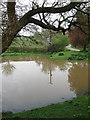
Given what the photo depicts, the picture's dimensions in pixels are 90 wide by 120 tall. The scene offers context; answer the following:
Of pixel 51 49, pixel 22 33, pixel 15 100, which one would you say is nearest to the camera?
pixel 22 33

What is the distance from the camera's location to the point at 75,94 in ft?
23.7

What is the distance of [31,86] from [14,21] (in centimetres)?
572

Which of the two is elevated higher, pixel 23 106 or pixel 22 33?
pixel 22 33

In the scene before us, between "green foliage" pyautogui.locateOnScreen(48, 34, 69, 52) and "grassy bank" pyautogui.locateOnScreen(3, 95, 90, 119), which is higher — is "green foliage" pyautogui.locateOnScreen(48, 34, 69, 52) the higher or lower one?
the higher one

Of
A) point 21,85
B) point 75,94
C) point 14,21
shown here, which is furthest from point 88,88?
point 14,21

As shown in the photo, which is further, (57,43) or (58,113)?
(57,43)

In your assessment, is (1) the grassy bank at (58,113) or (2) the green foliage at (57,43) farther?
(2) the green foliage at (57,43)

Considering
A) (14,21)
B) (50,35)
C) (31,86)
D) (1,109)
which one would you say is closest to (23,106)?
(1,109)

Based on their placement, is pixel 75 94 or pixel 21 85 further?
pixel 21 85

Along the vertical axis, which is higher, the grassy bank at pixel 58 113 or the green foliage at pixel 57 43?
the green foliage at pixel 57 43

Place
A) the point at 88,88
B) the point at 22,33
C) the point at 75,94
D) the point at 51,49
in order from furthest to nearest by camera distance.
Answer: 1. the point at 51,49
2. the point at 88,88
3. the point at 75,94
4. the point at 22,33

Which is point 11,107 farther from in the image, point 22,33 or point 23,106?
point 22,33

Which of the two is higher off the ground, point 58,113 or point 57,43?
point 57,43

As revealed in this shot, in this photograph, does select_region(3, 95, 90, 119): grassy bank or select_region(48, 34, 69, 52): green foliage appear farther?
select_region(48, 34, 69, 52): green foliage
